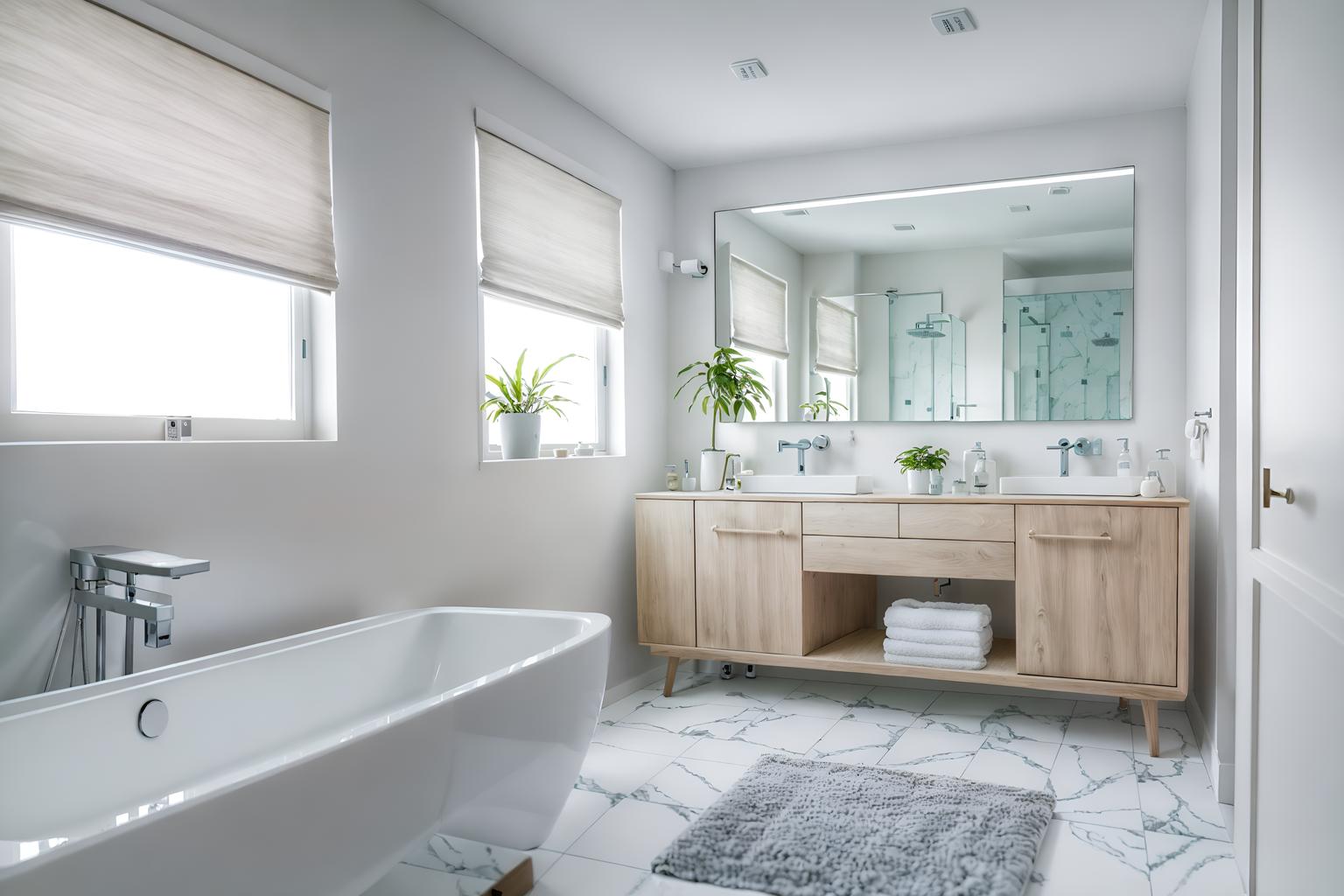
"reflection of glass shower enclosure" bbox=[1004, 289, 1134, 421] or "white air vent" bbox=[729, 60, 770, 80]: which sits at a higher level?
"white air vent" bbox=[729, 60, 770, 80]

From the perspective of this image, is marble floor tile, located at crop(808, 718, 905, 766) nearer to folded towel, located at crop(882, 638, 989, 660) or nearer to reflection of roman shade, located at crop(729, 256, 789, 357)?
folded towel, located at crop(882, 638, 989, 660)

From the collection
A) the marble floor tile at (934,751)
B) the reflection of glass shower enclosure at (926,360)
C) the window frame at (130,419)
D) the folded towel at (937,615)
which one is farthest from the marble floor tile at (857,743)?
the window frame at (130,419)

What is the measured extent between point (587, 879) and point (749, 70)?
260cm

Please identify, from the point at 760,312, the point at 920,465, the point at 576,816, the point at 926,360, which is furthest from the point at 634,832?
the point at 760,312

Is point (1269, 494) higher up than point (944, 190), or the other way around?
point (944, 190)

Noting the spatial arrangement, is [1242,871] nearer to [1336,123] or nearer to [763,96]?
[1336,123]

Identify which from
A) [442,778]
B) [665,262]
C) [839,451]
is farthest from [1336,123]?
[665,262]

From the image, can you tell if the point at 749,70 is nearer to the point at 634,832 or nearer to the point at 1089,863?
the point at 634,832

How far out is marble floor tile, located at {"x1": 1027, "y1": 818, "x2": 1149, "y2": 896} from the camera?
2146 millimetres

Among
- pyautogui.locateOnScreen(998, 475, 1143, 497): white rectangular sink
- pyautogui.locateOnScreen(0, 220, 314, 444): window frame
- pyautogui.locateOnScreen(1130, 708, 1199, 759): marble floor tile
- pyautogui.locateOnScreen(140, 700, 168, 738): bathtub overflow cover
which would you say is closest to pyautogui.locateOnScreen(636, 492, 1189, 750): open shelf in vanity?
pyautogui.locateOnScreen(1130, 708, 1199, 759): marble floor tile

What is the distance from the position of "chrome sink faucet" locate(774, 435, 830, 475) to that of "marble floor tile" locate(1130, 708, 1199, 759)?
1.59 metres

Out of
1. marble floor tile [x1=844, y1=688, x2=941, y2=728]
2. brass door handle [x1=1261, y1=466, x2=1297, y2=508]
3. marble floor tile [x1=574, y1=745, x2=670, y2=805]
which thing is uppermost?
brass door handle [x1=1261, y1=466, x2=1297, y2=508]

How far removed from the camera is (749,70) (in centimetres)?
324

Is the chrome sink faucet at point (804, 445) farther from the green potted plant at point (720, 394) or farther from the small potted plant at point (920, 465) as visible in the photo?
the small potted plant at point (920, 465)
